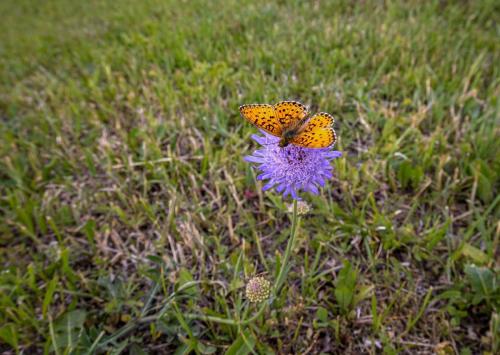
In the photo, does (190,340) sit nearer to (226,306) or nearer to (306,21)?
(226,306)

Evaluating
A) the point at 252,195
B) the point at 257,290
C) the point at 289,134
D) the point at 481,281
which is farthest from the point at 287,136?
the point at 481,281

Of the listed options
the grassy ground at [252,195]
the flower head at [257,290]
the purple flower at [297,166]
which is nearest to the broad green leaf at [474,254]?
the grassy ground at [252,195]

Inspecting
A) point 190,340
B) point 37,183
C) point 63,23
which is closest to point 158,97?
point 37,183

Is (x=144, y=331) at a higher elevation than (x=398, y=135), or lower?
lower

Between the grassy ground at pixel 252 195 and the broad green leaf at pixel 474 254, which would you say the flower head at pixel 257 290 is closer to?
the grassy ground at pixel 252 195

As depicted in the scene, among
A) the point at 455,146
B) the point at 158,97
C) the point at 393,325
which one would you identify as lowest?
the point at 393,325

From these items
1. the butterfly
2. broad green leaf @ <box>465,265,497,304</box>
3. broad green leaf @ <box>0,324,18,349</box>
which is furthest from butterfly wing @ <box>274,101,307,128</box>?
broad green leaf @ <box>0,324,18,349</box>
